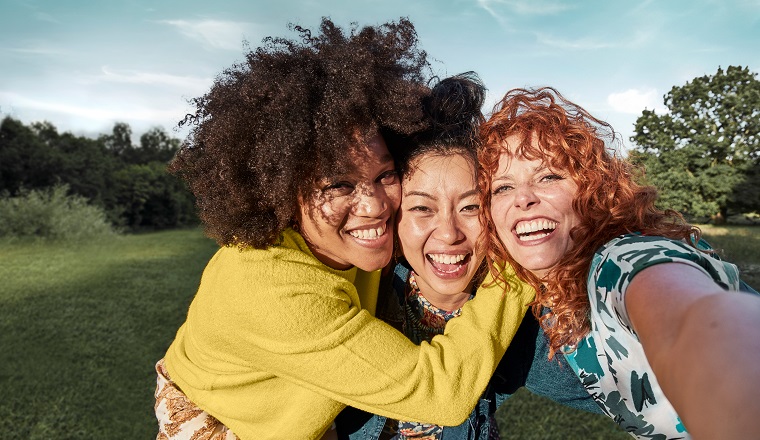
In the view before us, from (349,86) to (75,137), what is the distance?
23.9 m

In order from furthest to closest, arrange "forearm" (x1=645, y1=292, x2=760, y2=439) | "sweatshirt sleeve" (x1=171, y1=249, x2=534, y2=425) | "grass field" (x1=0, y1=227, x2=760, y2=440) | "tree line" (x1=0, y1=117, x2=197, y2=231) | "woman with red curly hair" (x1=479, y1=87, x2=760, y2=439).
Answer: "tree line" (x1=0, y1=117, x2=197, y2=231) → "grass field" (x1=0, y1=227, x2=760, y2=440) → "sweatshirt sleeve" (x1=171, y1=249, x2=534, y2=425) → "woman with red curly hair" (x1=479, y1=87, x2=760, y2=439) → "forearm" (x1=645, y1=292, x2=760, y2=439)

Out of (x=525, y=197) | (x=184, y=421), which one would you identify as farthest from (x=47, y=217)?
(x=525, y=197)

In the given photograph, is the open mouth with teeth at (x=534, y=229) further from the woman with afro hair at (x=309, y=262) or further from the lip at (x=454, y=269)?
the lip at (x=454, y=269)

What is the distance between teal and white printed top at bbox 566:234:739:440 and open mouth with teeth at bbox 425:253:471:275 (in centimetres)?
51

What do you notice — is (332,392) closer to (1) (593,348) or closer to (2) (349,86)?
(1) (593,348)

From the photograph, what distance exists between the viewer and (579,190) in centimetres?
190

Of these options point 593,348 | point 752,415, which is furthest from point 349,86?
point 752,415

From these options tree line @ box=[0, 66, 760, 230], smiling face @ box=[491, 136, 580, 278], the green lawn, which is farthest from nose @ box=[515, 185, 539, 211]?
tree line @ box=[0, 66, 760, 230]

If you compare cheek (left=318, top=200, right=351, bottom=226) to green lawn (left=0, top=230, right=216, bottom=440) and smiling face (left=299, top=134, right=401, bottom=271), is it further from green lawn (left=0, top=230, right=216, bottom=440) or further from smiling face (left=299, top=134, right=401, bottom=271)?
green lawn (left=0, top=230, right=216, bottom=440)

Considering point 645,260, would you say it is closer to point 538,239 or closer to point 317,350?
point 538,239

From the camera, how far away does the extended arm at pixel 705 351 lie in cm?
86

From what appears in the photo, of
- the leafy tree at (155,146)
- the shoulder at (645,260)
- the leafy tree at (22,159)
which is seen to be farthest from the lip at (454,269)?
the leafy tree at (155,146)

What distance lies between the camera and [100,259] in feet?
47.1

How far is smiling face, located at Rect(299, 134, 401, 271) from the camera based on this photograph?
2141 mm
